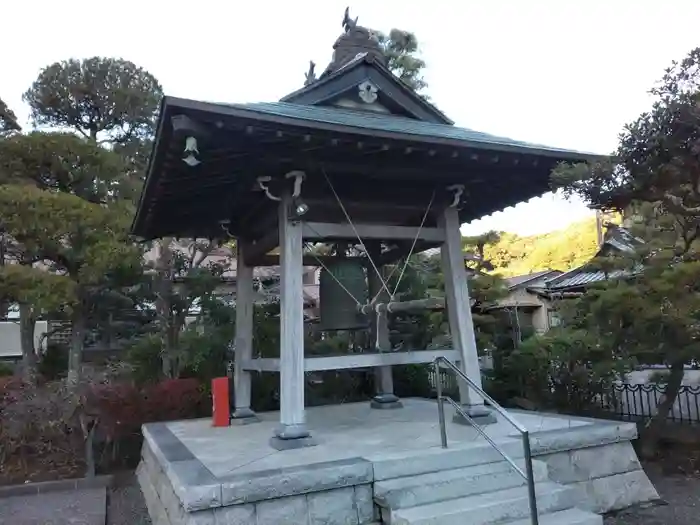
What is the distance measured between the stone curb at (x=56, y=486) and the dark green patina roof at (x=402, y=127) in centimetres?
503

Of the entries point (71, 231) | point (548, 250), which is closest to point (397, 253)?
point (71, 231)

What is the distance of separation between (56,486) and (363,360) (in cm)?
430

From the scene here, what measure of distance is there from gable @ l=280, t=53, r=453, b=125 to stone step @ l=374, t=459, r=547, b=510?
3.64 meters

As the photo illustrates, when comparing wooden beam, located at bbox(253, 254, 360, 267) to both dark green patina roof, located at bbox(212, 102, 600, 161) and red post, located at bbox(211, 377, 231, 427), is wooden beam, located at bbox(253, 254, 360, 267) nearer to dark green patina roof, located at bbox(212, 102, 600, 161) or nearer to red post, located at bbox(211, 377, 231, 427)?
red post, located at bbox(211, 377, 231, 427)

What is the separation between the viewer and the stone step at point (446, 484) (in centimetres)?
388

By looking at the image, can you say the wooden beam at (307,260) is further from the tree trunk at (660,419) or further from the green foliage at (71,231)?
the tree trunk at (660,419)

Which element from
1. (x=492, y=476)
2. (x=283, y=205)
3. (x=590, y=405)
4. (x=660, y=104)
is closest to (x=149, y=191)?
(x=283, y=205)

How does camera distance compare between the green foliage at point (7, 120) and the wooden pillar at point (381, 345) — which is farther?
the green foliage at point (7, 120)

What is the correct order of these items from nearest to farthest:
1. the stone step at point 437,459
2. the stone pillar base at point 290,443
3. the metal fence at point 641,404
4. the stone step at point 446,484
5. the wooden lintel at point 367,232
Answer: the stone step at point 446,484 → the stone step at point 437,459 → the stone pillar base at point 290,443 → the wooden lintel at point 367,232 → the metal fence at point 641,404

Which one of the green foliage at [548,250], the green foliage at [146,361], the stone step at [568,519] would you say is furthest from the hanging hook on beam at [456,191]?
the green foliage at [548,250]

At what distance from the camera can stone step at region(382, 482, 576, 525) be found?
367 cm

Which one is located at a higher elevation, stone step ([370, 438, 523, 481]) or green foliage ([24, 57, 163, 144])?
green foliage ([24, 57, 163, 144])

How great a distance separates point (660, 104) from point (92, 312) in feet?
33.2

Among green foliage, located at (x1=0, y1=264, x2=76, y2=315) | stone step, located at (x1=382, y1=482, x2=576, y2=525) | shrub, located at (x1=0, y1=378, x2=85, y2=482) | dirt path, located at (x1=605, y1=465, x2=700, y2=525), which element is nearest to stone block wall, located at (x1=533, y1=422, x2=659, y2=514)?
dirt path, located at (x1=605, y1=465, x2=700, y2=525)
